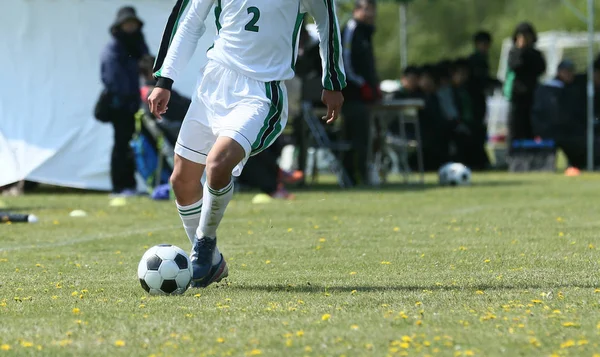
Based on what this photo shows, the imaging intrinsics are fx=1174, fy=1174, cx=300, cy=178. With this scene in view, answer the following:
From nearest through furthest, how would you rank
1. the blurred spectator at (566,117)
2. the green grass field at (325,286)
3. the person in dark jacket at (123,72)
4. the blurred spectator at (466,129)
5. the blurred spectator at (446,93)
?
the green grass field at (325,286) < the person in dark jacket at (123,72) < the blurred spectator at (566,117) < the blurred spectator at (446,93) < the blurred spectator at (466,129)

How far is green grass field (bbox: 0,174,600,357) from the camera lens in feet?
16.2

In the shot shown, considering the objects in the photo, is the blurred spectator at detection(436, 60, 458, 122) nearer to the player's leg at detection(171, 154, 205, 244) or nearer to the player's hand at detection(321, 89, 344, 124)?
the player's hand at detection(321, 89, 344, 124)

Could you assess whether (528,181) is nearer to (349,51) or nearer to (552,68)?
(349,51)

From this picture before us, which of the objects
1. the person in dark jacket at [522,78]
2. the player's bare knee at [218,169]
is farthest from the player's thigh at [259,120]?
the person in dark jacket at [522,78]

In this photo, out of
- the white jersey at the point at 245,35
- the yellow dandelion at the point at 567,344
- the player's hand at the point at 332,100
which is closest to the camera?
the yellow dandelion at the point at 567,344

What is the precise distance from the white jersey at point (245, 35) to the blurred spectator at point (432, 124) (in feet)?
51.6

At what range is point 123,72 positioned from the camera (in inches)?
611

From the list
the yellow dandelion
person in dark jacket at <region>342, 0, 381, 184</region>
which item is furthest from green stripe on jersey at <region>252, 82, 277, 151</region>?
person in dark jacket at <region>342, 0, 381, 184</region>

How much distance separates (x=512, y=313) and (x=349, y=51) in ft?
37.7

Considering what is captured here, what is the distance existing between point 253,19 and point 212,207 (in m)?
1.12

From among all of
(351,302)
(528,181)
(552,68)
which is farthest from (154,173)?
(552,68)

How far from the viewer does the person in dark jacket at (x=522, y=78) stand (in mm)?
22391

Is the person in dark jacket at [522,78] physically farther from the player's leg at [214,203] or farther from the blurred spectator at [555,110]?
the player's leg at [214,203]

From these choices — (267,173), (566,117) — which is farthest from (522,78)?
(267,173)
